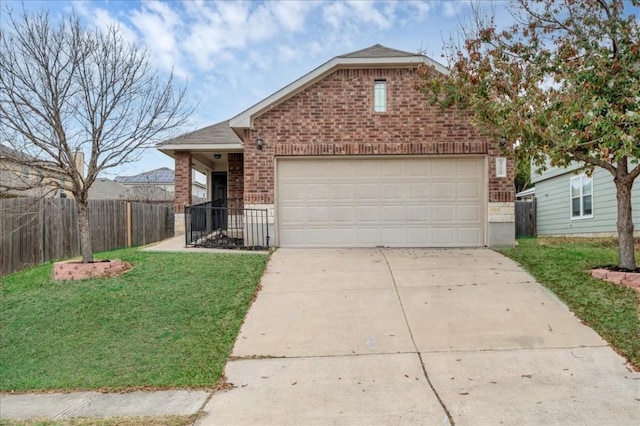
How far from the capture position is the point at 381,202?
1127 centimetres

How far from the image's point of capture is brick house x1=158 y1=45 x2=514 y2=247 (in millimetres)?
11039

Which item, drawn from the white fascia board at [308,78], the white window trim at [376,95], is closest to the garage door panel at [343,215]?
the white window trim at [376,95]

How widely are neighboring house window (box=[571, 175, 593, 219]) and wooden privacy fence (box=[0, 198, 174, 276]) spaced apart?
1478 cm

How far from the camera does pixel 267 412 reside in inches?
162

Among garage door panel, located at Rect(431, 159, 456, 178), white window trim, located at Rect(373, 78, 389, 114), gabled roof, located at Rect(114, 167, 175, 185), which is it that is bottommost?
garage door panel, located at Rect(431, 159, 456, 178)

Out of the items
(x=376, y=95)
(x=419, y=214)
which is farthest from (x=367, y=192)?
(x=376, y=95)

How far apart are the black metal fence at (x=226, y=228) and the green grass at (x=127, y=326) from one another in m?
2.04

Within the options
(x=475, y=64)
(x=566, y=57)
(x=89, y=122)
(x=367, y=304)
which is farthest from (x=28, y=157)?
(x=566, y=57)

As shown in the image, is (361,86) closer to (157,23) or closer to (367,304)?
(157,23)

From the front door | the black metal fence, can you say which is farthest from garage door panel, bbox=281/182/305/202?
the front door

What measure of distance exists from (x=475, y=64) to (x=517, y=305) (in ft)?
14.0

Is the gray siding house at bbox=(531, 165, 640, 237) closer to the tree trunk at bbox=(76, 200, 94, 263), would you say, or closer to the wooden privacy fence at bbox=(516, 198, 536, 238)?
the wooden privacy fence at bbox=(516, 198, 536, 238)

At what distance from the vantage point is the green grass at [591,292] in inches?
219

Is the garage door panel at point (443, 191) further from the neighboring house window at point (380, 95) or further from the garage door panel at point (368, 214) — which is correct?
the neighboring house window at point (380, 95)
